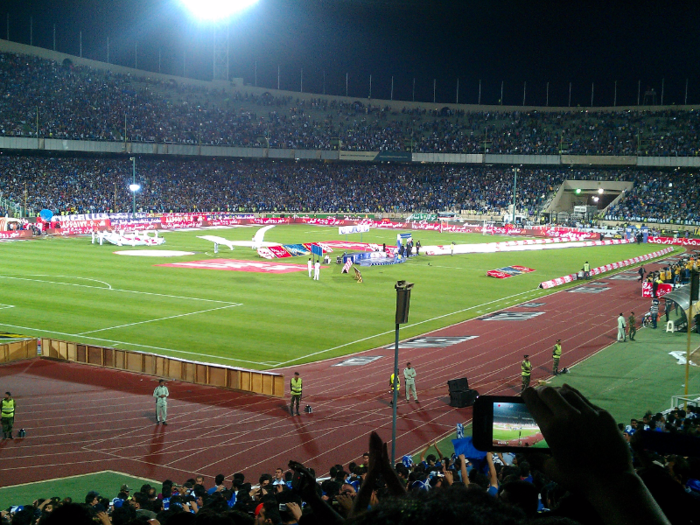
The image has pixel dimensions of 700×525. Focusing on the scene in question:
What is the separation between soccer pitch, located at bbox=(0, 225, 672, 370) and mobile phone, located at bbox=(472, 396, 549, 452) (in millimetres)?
21993

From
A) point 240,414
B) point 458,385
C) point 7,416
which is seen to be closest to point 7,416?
point 7,416

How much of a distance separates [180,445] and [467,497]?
16721 millimetres

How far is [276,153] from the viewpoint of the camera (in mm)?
104688

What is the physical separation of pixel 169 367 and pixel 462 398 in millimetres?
9872

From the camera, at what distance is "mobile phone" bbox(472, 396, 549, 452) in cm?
339

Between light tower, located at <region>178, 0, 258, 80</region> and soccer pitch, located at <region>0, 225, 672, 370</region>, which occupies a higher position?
light tower, located at <region>178, 0, 258, 80</region>

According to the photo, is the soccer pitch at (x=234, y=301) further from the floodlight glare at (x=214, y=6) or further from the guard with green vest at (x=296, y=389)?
the floodlight glare at (x=214, y=6)

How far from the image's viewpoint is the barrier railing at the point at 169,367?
22500 millimetres

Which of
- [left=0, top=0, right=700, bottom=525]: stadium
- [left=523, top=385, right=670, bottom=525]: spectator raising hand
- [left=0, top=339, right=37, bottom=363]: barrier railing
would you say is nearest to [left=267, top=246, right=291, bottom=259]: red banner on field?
[left=0, top=0, right=700, bottom=525]: stadium

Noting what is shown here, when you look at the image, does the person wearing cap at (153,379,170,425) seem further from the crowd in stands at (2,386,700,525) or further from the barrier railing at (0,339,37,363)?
the crowd in stands at (2,386,700,525)

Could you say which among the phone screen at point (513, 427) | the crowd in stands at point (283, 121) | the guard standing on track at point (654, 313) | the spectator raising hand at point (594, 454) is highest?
the crowd in stands at point (283, 121)

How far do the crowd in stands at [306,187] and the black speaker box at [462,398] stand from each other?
68291mm

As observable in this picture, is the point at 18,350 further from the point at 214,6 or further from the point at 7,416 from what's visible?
the point at 214,6

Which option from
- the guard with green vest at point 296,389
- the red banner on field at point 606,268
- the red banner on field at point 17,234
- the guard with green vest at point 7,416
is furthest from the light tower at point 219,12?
the guard with green vest at point 7,416
